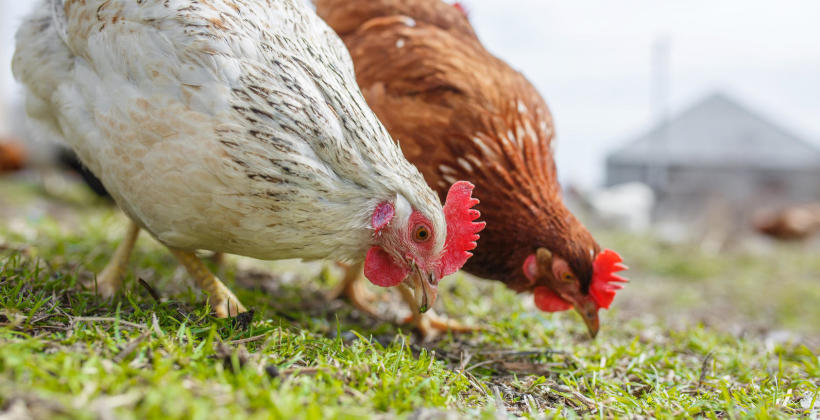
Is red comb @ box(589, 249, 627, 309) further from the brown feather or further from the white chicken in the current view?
the white chicken

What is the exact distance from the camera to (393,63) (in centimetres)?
284

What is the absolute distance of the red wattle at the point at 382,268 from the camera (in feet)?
7.10

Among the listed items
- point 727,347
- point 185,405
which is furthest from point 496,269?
point 185,405

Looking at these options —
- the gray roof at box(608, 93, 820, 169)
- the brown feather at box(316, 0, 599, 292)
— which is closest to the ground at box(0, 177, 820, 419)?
the brown feather at box(316, 0, 599, 292)

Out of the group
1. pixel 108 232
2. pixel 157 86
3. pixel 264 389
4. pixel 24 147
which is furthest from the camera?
pixel 24 147

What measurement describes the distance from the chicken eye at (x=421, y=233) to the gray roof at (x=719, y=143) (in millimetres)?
20021

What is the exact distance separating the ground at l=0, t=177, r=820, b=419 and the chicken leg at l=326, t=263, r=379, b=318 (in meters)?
0.10

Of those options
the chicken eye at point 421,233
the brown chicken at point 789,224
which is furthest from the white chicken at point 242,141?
the brown chicken at point 789,224

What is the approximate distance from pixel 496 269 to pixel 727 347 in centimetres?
137

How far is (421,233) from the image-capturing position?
6.84ft

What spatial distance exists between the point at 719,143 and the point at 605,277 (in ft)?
72.2

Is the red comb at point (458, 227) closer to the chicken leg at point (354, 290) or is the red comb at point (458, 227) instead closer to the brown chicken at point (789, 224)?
the chicken leg at point (354, 290)

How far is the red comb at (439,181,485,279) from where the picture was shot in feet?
7.16

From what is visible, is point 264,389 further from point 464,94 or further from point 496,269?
point 464,94
